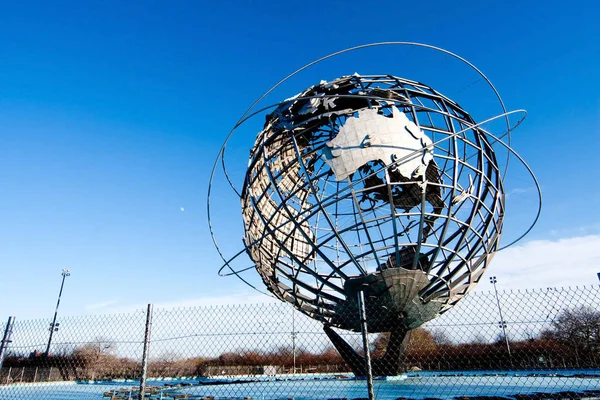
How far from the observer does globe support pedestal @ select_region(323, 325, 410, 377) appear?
32.2 ft

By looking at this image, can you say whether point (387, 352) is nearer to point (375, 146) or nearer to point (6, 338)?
point (375, 146)

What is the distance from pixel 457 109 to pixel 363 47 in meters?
4.59

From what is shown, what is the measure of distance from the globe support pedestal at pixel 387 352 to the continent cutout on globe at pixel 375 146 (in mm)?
4479

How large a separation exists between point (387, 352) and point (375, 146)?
5.95 metres

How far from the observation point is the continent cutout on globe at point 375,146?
8.80 m

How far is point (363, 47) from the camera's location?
8.06 meters

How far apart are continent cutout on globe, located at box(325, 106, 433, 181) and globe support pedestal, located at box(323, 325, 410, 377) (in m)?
4.48

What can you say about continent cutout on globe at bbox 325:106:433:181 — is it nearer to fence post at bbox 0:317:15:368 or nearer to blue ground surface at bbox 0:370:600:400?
blue ground surface at bbox 0:370:600:400

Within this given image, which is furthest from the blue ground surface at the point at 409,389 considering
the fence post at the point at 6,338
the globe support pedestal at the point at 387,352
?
the fence post at the point at 6,338

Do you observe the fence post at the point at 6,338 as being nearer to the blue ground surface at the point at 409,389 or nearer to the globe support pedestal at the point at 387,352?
the blue ground surface at the point at 409,389

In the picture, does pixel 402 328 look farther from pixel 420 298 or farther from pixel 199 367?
pixel 199 367

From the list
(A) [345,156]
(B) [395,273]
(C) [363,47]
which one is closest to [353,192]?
(A) [345,156]

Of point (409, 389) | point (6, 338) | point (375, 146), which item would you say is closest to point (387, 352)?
point (409, 389)

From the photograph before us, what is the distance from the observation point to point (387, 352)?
10312 mm
